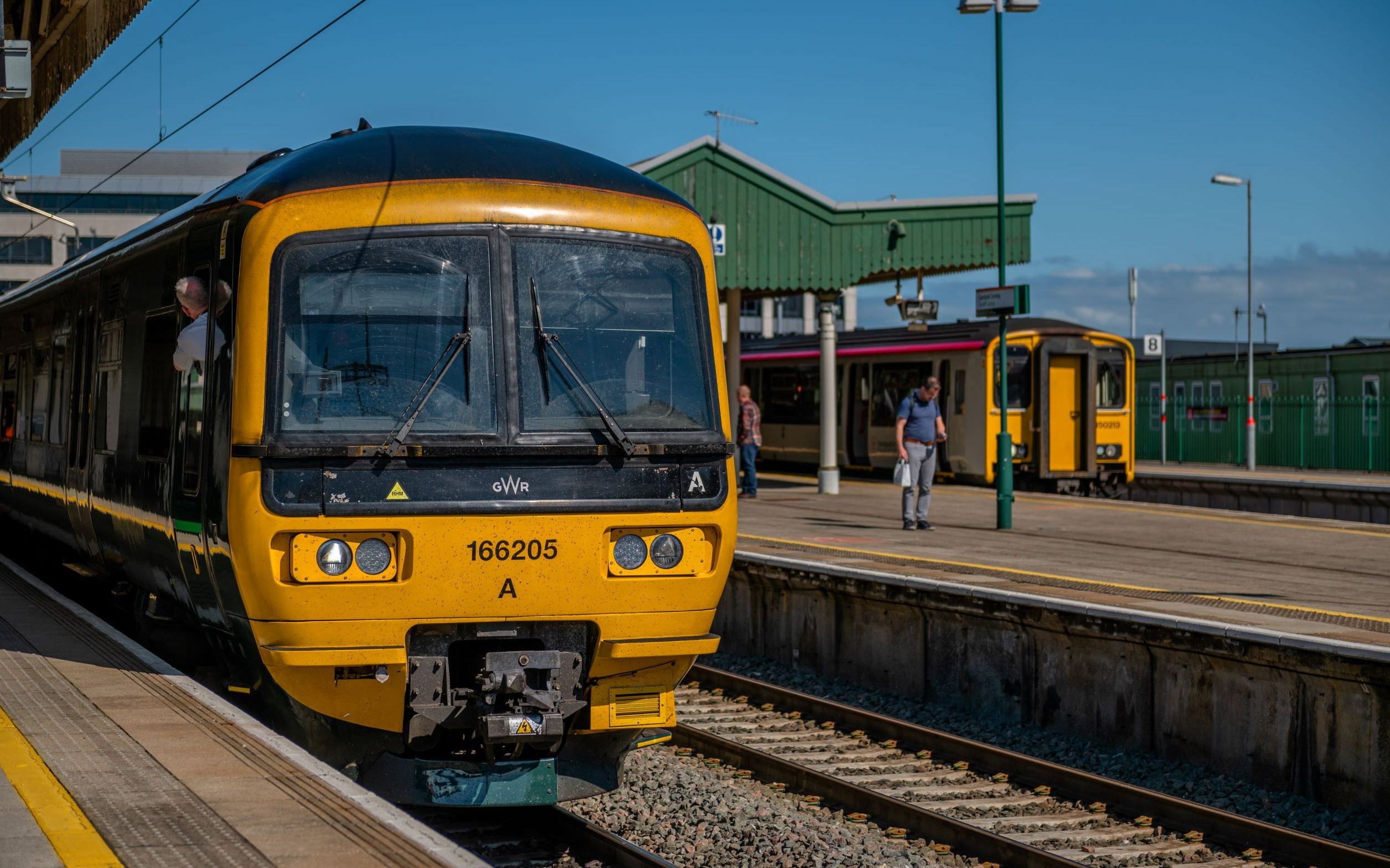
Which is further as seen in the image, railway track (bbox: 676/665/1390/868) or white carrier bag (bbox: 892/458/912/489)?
white carrier bag (bbox: 892/458/912/489)

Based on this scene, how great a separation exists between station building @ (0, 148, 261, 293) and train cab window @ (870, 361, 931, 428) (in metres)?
47.4

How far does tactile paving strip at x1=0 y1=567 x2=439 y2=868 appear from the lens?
4.95 m

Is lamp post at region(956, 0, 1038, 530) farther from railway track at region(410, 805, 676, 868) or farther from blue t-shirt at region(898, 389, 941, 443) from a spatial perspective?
railway track at region(410, 805, 676, 868)

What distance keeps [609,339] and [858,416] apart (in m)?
22.6

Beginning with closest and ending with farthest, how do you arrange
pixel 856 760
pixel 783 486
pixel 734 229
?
pixel 856 760 → pixel 734 229 → pixel 783 486

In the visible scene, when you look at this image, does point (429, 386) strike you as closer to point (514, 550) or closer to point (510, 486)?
point (510, 486)

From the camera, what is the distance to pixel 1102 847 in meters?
7.75

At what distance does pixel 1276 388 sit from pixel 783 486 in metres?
18.1

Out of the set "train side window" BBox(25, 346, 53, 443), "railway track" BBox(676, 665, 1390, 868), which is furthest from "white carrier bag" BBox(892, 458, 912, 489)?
"train side window" BBox(25, 346, 53, 443)

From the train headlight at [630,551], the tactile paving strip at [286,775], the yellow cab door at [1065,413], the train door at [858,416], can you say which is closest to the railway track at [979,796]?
the train headlight at [630,551]

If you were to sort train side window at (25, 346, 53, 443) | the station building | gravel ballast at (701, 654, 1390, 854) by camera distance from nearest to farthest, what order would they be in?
gravel ballast at (701, 654, 1390, 854)
train side window at (25, 346, 53, 443)
the station building

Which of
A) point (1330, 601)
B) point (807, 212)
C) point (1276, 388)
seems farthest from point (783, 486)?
point (1276, 388)

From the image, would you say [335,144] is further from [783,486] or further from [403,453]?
[783,486]

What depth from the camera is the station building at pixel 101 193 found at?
69.9 meters
